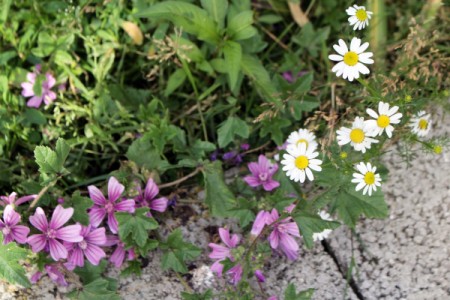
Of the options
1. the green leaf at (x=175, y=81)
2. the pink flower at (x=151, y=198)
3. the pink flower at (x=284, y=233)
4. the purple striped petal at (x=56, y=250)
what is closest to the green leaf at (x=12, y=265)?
the purple striped petal at (x=56, y=250)

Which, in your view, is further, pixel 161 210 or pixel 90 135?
pixel 90 135

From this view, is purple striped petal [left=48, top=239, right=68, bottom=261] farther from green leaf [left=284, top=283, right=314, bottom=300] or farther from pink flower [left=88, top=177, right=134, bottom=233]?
green leaf [left=284, top=283, right=314, bottom=300]

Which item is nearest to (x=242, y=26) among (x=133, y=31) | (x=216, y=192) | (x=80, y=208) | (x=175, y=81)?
(x=175, y=81)

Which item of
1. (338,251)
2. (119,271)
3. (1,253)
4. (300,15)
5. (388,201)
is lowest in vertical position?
(1,253)

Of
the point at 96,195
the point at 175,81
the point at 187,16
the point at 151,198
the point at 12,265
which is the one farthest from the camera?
the point at 175,81

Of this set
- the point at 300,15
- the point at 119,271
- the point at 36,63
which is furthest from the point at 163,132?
the point at 300,15

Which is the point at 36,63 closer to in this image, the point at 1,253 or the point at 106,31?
the point at 106,31

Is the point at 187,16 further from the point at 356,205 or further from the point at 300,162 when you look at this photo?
the point at 356,205
